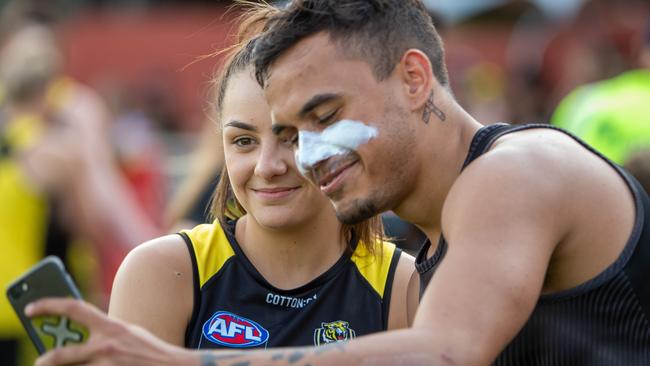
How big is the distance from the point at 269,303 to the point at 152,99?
9054mm

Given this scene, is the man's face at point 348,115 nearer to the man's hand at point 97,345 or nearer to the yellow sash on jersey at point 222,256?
the yellow sash on jersey at point 222,256

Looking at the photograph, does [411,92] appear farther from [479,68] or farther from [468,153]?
[479,68]

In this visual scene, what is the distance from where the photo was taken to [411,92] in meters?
3.31

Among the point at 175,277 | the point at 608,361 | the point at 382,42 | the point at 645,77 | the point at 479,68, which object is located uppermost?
the point at 382,42

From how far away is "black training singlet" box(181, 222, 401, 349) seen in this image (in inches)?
143

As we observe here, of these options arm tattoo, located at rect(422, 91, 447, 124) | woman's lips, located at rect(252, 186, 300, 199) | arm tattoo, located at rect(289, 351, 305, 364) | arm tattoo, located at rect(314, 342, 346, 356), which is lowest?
arm tattoo, located at rect(314, 342, 346, 356)

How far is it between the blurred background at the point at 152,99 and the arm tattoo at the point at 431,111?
106cm

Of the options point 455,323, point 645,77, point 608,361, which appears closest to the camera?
point 455,323

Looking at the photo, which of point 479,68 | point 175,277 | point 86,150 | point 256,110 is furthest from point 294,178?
point 479,68

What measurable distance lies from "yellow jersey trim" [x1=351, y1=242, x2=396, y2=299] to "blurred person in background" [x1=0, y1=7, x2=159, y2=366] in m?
3.49

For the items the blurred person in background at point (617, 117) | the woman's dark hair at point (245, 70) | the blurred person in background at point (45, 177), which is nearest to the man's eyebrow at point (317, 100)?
the woman's dark hair at point (245, 70)

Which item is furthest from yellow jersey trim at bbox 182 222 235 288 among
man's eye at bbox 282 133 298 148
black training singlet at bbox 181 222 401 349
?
man's eye at bbox 282 133 298 148

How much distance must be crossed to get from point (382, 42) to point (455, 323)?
90 centimetres

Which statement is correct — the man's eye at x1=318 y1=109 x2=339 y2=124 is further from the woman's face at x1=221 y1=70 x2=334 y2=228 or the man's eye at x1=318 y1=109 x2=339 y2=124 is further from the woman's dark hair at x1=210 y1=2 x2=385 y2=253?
the woman's dark hair at x1=210 y1=2 x2=385 y2=253
